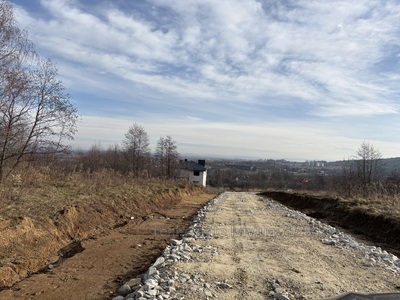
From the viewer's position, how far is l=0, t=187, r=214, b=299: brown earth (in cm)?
670

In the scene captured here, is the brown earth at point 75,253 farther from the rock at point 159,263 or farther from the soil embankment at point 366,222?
the soil embankment at point 366,222

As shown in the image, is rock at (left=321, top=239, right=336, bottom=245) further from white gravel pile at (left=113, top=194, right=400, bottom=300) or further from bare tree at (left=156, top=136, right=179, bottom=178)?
bare tree at (left=156, top=136, right=179, bottom=178)

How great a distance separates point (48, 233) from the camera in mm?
9781

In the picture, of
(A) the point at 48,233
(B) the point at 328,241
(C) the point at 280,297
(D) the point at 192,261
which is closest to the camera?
(C) the point at 280,297

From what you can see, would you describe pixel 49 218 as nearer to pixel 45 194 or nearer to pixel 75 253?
pixel 75 253

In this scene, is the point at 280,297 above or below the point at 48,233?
below

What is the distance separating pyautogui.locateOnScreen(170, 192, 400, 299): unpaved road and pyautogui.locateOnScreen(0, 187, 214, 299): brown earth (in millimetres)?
1553

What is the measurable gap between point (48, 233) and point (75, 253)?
40.4 inches

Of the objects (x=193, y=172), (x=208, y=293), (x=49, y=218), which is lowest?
(x=193, y=172)

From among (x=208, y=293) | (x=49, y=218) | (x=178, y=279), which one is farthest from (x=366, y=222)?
(x=49, y=218)

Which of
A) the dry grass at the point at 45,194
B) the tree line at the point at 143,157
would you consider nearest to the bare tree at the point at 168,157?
the tree line at the point at 143,157

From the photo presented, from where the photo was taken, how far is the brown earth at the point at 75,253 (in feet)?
22.0

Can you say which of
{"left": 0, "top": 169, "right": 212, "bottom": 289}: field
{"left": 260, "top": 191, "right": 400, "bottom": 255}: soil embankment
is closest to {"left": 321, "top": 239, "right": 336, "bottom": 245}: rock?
{"left": 260, "top": 191, "right": 400, "bottom": 255}: soil embankment

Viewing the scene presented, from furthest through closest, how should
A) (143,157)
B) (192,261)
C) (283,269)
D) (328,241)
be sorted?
(143,157)
(328,241)
(192,261)
(283,269)
